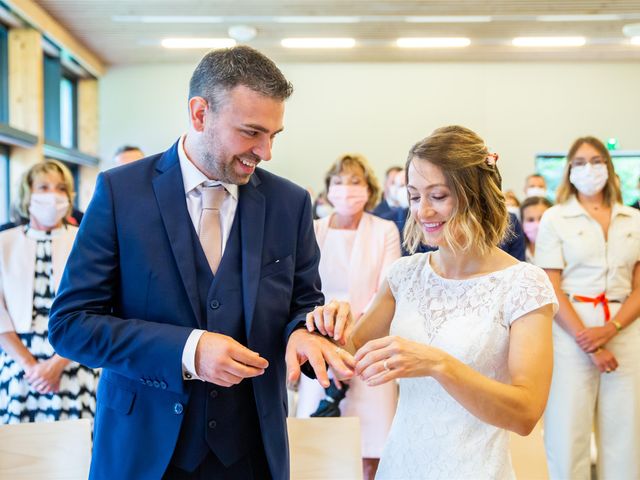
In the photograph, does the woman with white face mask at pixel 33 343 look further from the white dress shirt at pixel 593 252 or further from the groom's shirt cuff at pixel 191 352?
the white dress shirt at pixel 593 252

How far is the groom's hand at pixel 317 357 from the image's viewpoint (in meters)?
1.43

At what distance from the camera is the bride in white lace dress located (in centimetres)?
168

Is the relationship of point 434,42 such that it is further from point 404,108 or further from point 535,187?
point 535,187

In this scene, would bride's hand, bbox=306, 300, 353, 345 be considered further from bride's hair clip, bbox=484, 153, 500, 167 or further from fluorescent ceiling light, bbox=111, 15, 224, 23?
fluorescent ceiling light, bbox=111, 15, 224, 23

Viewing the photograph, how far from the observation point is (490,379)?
61.3 inches

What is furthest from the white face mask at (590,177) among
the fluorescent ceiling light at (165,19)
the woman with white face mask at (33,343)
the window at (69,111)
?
the window at (69,111)

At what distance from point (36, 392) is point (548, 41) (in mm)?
8110

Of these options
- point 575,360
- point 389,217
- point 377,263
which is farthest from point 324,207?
point 575,360

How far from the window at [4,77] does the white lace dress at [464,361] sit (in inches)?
267

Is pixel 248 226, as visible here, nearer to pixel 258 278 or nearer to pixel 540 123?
pixel 258 278

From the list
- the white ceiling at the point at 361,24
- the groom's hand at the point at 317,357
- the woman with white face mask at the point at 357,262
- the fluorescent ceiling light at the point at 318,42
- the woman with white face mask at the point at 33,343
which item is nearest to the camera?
the groom's hand at the point at 317,357

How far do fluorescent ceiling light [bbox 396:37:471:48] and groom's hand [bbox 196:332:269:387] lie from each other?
809 cm

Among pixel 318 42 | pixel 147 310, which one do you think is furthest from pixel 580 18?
pixel 147 310

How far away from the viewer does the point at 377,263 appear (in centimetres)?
375
